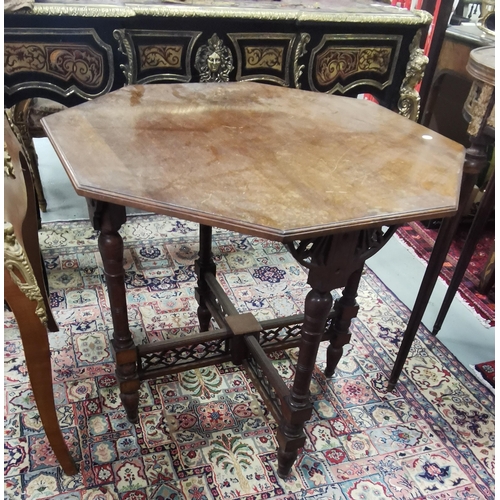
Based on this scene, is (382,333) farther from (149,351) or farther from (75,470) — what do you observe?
(75,470)

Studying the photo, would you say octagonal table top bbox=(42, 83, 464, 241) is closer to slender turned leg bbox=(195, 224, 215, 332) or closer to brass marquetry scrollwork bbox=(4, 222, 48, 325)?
brass marquetry scrollwork bbox=(4, 222, 48, 325)

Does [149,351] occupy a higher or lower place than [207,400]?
higher

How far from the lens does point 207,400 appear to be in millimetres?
1556

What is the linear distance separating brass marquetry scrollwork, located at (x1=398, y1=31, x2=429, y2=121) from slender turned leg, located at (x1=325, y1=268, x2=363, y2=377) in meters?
0.94

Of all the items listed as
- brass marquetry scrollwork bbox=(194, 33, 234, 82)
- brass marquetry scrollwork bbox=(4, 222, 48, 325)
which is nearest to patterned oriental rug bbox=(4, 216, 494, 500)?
brass marquetry scrollwork bbox=(4, 222, 48, 325)

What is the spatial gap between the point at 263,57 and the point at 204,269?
803mm

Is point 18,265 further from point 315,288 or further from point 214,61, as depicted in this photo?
point 214,61

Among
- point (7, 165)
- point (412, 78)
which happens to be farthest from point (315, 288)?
point (412, 78)

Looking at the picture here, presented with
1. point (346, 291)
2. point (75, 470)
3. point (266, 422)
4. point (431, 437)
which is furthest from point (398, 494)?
point (75, 470)

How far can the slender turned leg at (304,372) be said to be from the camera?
107 centimetres

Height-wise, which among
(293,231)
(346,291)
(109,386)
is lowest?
(109,386)

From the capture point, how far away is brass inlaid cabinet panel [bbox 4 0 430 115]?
1.56 m

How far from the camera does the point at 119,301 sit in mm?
1250

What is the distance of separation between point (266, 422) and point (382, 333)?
0.63 m
